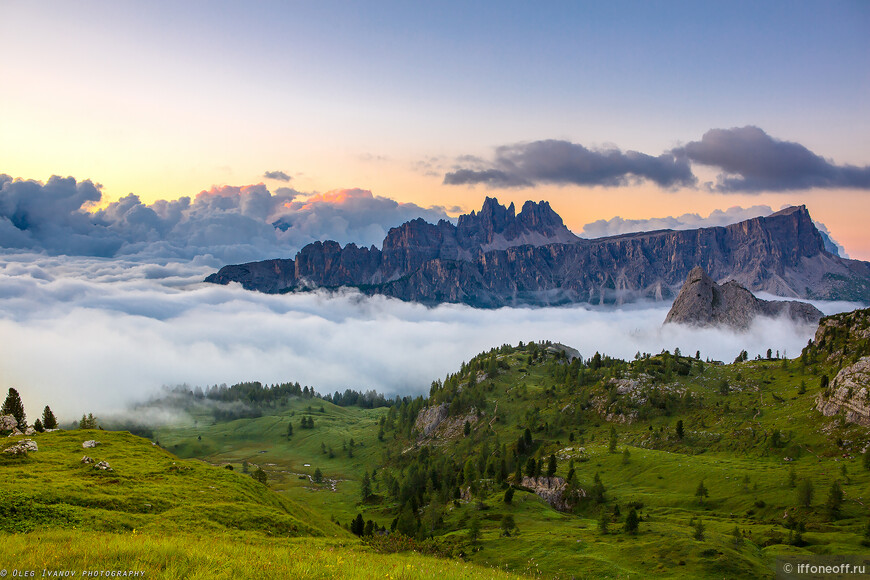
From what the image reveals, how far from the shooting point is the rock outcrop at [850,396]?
161 m

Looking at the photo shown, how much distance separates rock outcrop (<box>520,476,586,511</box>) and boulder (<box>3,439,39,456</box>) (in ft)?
434

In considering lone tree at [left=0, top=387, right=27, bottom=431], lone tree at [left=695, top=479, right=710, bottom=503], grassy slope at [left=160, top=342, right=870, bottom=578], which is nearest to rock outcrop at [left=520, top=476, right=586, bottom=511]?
grassy slope at [left=160, top=342, right=870, bottom=578]

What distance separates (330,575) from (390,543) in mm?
42034

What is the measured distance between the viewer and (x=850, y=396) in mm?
168125

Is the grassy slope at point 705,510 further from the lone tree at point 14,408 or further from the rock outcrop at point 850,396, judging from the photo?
the lone tree at point 14,408

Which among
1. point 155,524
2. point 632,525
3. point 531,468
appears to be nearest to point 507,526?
Result: point 632,525

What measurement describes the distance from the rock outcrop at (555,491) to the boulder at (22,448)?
5209 inches

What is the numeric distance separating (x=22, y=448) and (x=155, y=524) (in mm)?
41701

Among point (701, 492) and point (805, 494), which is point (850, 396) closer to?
point (805, 494)

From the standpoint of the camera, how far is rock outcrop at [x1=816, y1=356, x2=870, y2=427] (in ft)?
530

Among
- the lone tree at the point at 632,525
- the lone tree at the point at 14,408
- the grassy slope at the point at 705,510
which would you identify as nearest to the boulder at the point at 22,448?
the lone tree at the point at 14,408

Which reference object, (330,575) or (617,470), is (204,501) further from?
(617,470)

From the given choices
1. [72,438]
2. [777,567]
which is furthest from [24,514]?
[777,567]

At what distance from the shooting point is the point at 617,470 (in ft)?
582
